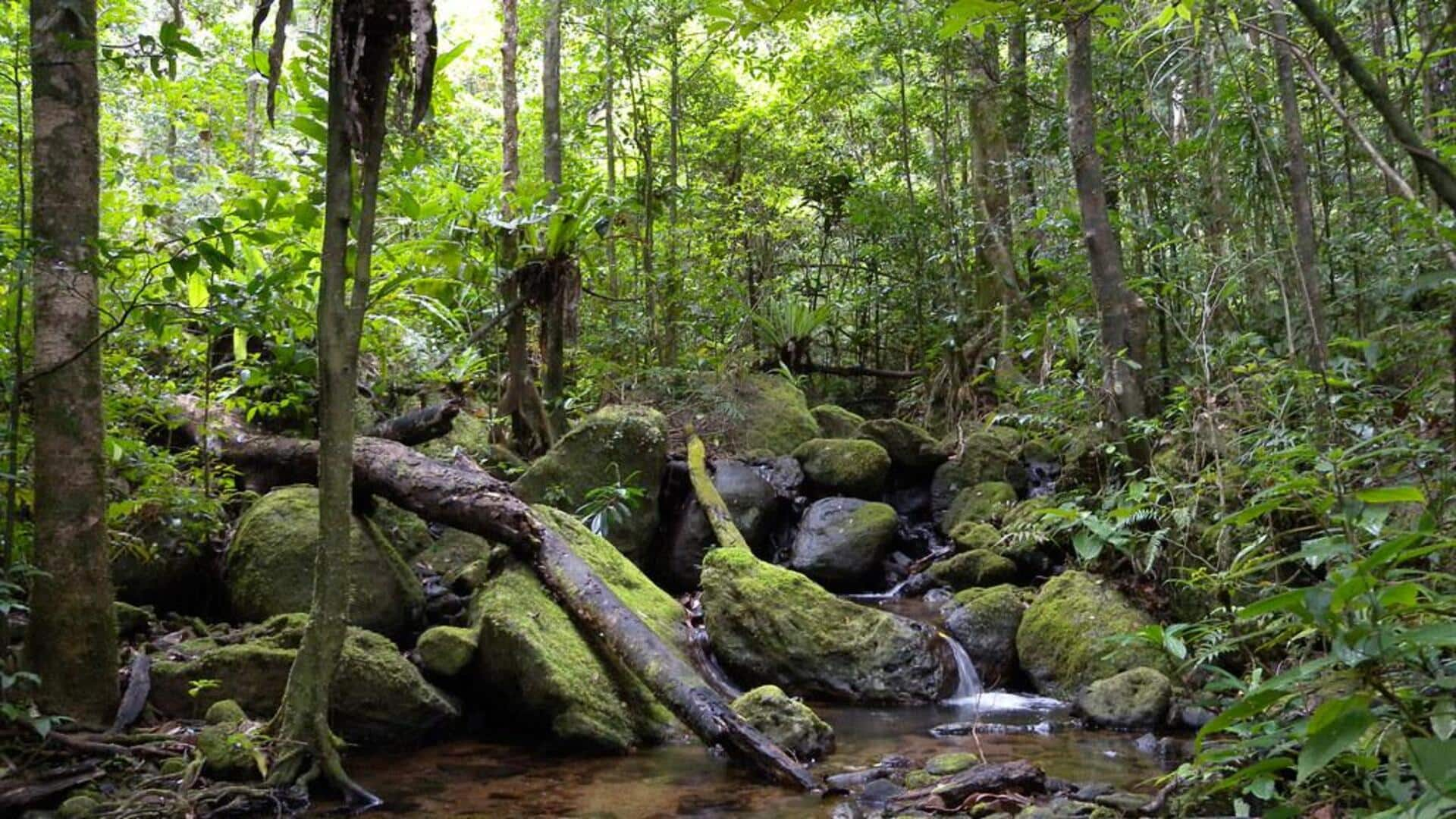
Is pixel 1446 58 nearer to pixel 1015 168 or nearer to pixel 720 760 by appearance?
pixel 1015 168

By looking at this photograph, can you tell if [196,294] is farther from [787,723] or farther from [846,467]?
[846,467]

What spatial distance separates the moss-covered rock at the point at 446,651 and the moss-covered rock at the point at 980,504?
5.41m

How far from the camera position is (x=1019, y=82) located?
36.5ft

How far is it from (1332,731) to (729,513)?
814 centimetres

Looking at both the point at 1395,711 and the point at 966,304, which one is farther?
the point at 966,304

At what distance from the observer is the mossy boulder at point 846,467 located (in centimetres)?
1075

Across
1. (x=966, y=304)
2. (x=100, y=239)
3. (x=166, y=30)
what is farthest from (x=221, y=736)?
(x=966, y=304)

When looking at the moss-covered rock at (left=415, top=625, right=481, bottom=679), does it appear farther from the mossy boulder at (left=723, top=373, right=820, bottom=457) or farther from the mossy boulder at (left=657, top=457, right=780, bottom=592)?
the mossy boulder at (left=723, top=373, right=820, bottom=457)

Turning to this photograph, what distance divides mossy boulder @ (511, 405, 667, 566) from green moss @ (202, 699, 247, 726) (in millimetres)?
3961

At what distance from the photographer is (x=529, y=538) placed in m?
6.71

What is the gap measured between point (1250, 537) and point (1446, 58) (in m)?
3.91

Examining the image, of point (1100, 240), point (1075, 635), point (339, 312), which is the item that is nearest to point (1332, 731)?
point (339, 312)

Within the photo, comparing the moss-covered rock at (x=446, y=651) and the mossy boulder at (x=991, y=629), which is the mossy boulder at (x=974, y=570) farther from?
the moss-covered rock at (x=446, y=651)

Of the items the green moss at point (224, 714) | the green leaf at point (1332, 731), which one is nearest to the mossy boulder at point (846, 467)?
the green moss at point (224, 714)
